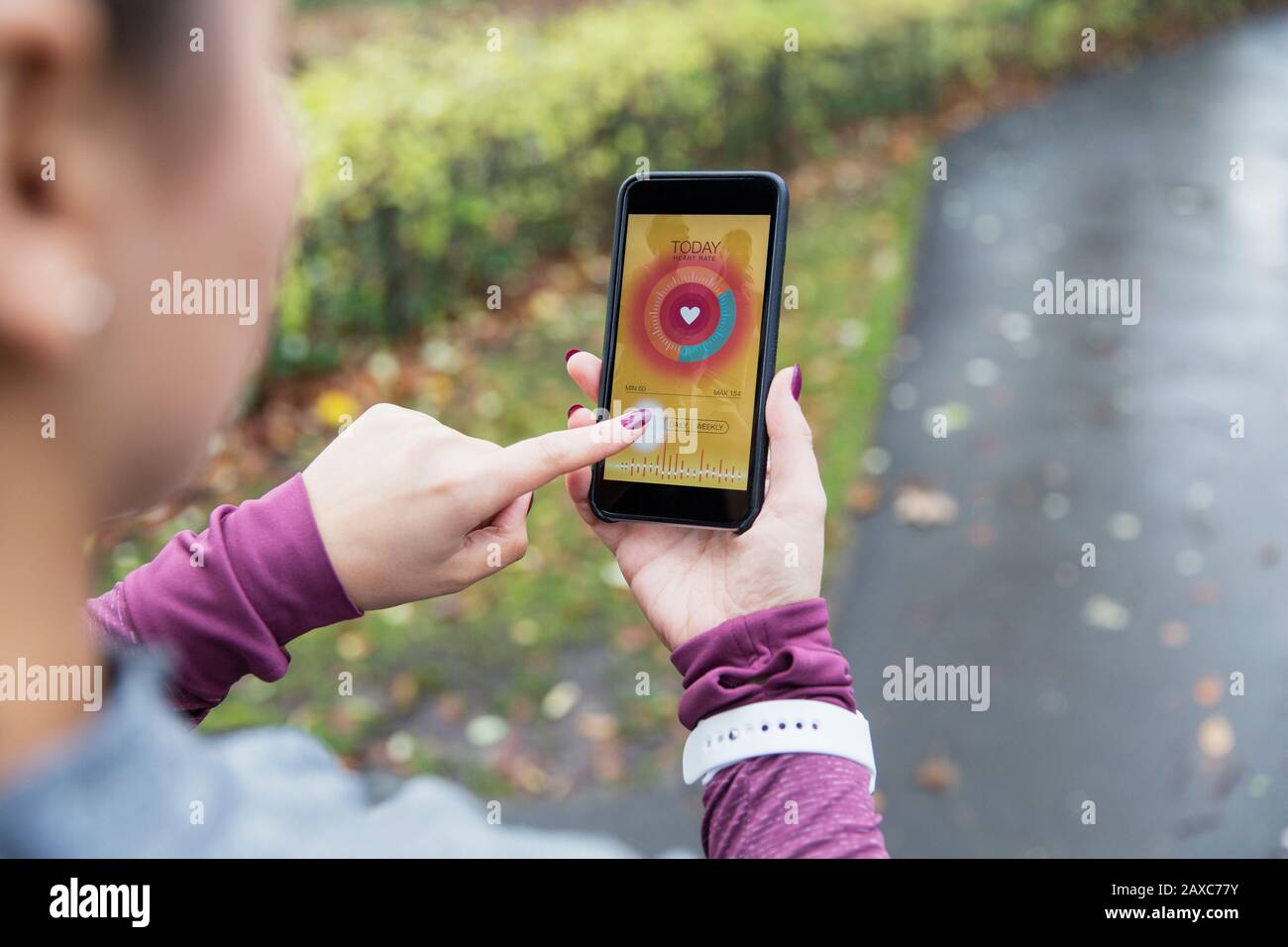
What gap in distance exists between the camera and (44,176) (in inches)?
26.5

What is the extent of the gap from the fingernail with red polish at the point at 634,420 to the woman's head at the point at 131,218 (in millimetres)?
895

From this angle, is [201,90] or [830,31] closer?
[201,90]

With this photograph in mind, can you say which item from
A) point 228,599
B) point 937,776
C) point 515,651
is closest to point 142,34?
point 228,599

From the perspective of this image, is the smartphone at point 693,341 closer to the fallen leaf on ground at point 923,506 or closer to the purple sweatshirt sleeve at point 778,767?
the purple sweatshirt sleeve at point 778,767

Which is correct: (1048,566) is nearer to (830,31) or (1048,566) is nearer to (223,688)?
(223,688)

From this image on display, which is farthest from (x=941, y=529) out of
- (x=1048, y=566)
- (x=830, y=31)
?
(x=830, y=31)

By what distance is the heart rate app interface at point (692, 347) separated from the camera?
6.02 feet

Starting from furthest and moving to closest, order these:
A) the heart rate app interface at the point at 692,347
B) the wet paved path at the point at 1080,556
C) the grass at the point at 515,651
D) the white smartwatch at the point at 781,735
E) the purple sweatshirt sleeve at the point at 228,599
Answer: the grass at the point at 515,651, the wet paved path at the point at 1080,556, the heart rate app interface at the point at 692,347, the purple sweatshirt sleeve at the point at 228,599, the white smartwatch at the point at 781,735

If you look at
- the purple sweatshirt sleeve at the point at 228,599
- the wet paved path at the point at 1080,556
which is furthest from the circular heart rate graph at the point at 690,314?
the wet paved path at the point at 1080,556

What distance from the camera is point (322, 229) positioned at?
16.3 ft

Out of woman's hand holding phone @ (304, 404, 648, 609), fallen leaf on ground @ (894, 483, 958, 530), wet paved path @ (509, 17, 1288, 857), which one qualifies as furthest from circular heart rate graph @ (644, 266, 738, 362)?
fallen leaf on ground @ (894, 483, 958, 530)

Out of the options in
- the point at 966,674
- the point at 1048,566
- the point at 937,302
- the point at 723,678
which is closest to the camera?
the point at 723,678

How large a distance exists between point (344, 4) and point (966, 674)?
11.1m

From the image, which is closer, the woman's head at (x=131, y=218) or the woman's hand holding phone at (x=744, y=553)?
the woman's head at (x=131, y=218)
